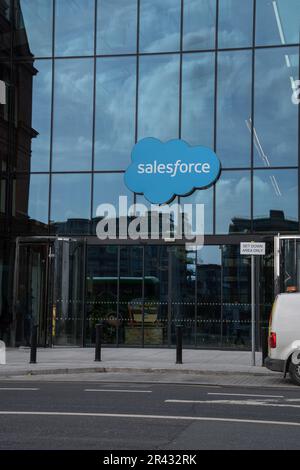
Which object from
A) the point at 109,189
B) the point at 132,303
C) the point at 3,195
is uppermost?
the point at 109,189

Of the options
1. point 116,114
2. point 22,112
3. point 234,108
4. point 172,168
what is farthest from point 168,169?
point 22,112

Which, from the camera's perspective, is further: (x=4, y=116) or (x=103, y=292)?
(x=4, y=116)

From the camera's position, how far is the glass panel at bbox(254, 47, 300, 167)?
73.9ft

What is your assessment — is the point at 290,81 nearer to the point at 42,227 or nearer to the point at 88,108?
the point at 88,108

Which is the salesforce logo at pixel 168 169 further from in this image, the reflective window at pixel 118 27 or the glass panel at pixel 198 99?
the reflective window at pixel 118 27

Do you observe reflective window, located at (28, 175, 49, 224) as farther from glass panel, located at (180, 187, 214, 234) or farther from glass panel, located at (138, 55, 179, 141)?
glass panel, located at (180, 187, 214, 234)

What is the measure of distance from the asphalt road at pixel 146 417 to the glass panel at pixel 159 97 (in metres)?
11.6

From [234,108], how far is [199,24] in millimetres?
3102

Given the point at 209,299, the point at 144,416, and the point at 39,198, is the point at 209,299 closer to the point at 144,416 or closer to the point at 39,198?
the point at 39,198

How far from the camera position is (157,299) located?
2316cm

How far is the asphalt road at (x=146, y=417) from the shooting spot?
778 cm

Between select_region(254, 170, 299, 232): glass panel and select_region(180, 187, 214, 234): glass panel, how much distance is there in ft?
4.63

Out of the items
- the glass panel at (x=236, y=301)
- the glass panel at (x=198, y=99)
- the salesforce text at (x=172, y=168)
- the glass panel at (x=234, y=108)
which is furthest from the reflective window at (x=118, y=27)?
the glass panel at (x=236, y=301)

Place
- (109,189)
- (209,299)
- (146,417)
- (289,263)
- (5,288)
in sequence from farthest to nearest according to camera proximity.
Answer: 1. (5,288)
2. (109,189)
3. (209,299)
4. (289,263)
5. (146,417)
